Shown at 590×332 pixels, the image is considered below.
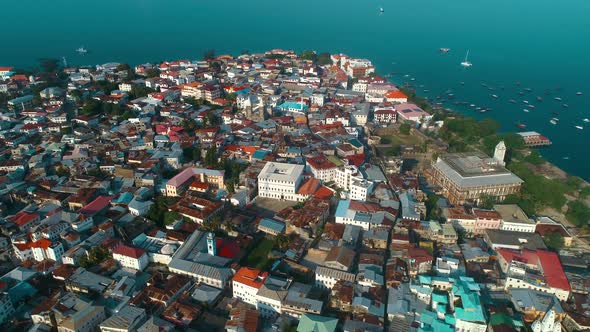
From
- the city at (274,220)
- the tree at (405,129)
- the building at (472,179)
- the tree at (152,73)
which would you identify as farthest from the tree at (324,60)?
the building at (472,179)

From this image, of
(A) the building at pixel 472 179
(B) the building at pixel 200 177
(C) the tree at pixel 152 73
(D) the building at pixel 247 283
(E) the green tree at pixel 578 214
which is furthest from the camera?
(C) the tree at pixel 152 73

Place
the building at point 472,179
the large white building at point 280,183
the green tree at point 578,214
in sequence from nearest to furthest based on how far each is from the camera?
1. the green tree at point 578,214
2. the large white building at point 280,183
3. the building at point 472,179

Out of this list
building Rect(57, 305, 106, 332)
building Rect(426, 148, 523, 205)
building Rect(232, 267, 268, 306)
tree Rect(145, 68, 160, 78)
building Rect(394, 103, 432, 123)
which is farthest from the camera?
tree Rect(145, 68, 160, 78)

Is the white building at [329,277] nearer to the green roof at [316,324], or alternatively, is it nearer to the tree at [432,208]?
the green roof at [316,324]

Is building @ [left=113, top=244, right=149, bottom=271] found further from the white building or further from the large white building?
the large white building

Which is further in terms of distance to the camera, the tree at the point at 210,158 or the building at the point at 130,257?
the tree at the point at 210,158

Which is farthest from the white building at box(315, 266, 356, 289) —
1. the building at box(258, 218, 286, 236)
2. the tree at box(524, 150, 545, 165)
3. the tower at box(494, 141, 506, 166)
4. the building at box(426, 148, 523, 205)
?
the tree at box(524, 150, 545, 165)

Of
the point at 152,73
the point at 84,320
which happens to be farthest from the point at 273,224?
the point at 152,73

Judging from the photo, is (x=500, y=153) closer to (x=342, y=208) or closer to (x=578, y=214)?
(x=578, y=214)
